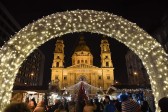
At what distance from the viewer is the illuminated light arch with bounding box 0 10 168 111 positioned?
7.91 metres

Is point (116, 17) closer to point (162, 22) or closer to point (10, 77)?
point (10, 77)

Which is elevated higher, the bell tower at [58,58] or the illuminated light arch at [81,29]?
the bell tower at [58,58]

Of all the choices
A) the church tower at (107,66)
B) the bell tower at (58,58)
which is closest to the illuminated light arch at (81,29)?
the church tower at (107,66)

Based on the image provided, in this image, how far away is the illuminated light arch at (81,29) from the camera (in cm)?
791

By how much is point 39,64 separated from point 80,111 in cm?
8224

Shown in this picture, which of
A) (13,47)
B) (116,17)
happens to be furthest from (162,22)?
(13,47)

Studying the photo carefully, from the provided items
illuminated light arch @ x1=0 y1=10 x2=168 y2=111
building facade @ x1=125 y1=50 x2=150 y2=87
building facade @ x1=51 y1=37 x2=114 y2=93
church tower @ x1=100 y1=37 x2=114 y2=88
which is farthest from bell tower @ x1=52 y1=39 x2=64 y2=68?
illuminated light arch @ x1=0 y1=10 x2=168 y2=111

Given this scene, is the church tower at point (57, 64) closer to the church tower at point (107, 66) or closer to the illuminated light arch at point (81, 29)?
the church tower at point (107, 66)

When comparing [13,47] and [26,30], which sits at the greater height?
[26,30]

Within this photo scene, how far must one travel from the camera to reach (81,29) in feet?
30.4

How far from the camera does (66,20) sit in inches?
350

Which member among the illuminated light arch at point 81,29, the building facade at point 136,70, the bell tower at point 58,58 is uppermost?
the bell tower at point 58,58

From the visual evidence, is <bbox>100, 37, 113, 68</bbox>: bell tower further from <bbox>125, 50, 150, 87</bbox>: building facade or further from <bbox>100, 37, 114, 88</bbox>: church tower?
<bbox>125, 50, 150, 87</bbox>: building facade

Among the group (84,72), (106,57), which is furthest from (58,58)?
(106,57)
